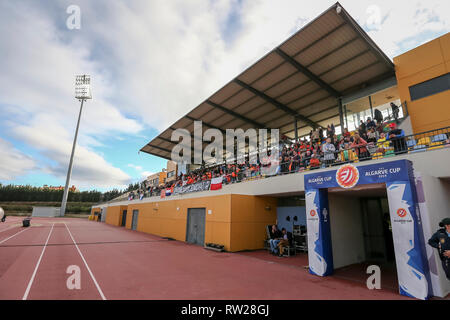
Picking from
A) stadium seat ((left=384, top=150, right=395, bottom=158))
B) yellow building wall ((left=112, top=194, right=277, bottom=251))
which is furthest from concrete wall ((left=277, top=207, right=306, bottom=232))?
stadium seat ((left=384, top=150, right=395, bottom=158))

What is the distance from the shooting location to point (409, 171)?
19.3ft

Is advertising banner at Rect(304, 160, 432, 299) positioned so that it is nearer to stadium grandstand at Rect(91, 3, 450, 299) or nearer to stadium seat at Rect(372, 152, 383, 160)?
stadium grandstand at Rect(91, 3, 450, 299)

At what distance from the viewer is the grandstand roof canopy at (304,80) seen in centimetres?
1225

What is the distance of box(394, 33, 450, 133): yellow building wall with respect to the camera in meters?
11.3

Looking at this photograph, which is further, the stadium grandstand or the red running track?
the stadium grandstand

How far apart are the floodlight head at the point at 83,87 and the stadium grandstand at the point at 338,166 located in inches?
1998

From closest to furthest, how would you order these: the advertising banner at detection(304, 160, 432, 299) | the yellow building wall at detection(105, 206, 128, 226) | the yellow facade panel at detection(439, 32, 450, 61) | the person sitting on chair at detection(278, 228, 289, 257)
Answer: the advertising banner at detection(304, 160, 432, 299)
the person sitting on chair at detection(278, 228, 289, 257)
the yellow facade panel at detection(439, 32, 450, 61)
the yellow building wall at detection(105, 206, 128, 226)

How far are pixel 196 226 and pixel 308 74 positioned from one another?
505 inches

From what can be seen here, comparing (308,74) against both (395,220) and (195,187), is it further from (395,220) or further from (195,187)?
(395,220)

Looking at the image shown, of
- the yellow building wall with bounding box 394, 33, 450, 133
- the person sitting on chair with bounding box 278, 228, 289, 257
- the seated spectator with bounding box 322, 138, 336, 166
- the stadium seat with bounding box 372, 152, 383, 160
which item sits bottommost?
the person sitting on chair with bounding box 278, 228, 289, 257

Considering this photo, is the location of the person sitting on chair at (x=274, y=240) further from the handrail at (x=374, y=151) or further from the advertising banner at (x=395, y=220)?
the advertising banner at (x=395, y=220)

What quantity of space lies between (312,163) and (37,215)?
7041cm
